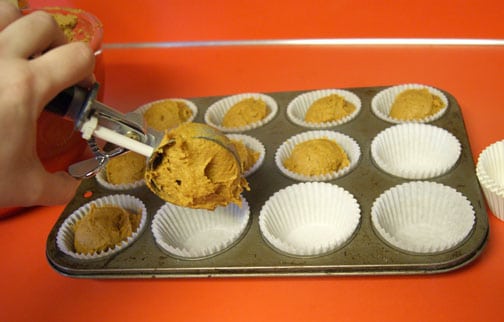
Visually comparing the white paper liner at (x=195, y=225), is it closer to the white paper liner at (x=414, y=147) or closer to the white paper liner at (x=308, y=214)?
the white paper liner at (x=308, y=214)

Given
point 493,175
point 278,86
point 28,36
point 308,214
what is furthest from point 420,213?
point 28,36

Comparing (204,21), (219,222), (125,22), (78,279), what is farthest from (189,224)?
(125,22)

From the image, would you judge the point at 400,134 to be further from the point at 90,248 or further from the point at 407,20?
the point at 90,248

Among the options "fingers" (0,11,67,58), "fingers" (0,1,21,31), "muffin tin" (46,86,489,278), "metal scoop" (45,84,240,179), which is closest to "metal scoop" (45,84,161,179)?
"metal scoop" (45,84,240,179)

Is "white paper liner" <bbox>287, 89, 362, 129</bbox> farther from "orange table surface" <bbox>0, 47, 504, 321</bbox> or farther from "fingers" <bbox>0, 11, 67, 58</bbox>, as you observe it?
"fingers" <bbox>0, 11, 67, 58</bbox>

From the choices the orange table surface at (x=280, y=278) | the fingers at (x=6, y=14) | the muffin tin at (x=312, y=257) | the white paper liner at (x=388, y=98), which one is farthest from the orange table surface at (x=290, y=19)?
the fingers at (x=6, y=14)

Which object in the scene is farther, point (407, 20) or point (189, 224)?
point (407, 20)

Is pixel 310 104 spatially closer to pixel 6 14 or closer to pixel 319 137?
pixel 319 137
